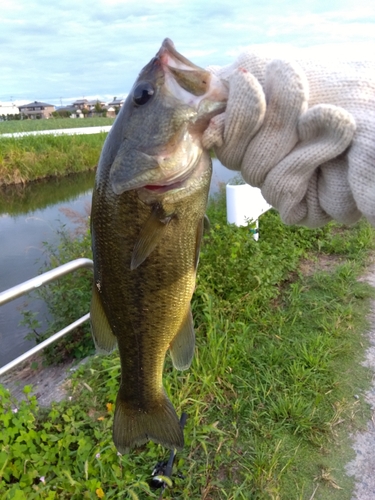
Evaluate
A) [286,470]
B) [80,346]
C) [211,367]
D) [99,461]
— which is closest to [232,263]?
[211,367]

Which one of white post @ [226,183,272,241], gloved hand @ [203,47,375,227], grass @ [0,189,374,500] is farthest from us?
white post @ [226,183,272,241]

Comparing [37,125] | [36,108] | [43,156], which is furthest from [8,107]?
[43,156]

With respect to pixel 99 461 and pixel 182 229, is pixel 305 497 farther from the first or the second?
pixel 182 229

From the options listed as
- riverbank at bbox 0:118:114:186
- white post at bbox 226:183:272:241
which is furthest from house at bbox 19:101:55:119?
white post at bbox 226:183:272:241

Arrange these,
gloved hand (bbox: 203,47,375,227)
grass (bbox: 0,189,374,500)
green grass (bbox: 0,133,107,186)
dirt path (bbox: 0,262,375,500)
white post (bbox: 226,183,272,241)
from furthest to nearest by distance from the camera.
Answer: green grass (bbox: 0,133,107,186) → white post (bbox: 226,183,272,241) → dirt path (bbox: 0,262,375,500) → grass (bbox: 0,189,374,500) → gloved hand (bbox: 203,47,375,227)

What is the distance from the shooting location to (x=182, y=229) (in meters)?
1.61

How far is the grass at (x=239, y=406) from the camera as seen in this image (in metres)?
2.44

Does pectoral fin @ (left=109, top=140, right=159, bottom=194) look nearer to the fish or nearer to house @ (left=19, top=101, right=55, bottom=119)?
the fish

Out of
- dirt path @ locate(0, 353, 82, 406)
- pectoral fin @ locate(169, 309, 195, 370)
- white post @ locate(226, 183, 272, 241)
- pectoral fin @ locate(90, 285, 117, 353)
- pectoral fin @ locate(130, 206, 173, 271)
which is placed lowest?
dirt path @ locate(0, 353, 82, 406)

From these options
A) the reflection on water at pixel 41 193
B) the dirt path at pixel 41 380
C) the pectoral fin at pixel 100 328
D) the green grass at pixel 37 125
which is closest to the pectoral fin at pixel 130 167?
the pectoral fin at pixel 100 328

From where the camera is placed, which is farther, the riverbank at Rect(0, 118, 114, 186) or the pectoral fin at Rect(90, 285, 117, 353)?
the riverbank at Rect(0, 118, 114, 186)

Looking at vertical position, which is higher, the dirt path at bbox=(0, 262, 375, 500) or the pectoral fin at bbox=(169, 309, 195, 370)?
the pectoral fin at bbox=(169, 309, 195, 370)

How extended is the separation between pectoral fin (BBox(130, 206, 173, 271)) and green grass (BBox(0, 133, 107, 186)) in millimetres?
13083

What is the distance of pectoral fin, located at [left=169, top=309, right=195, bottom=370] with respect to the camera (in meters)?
1.94
